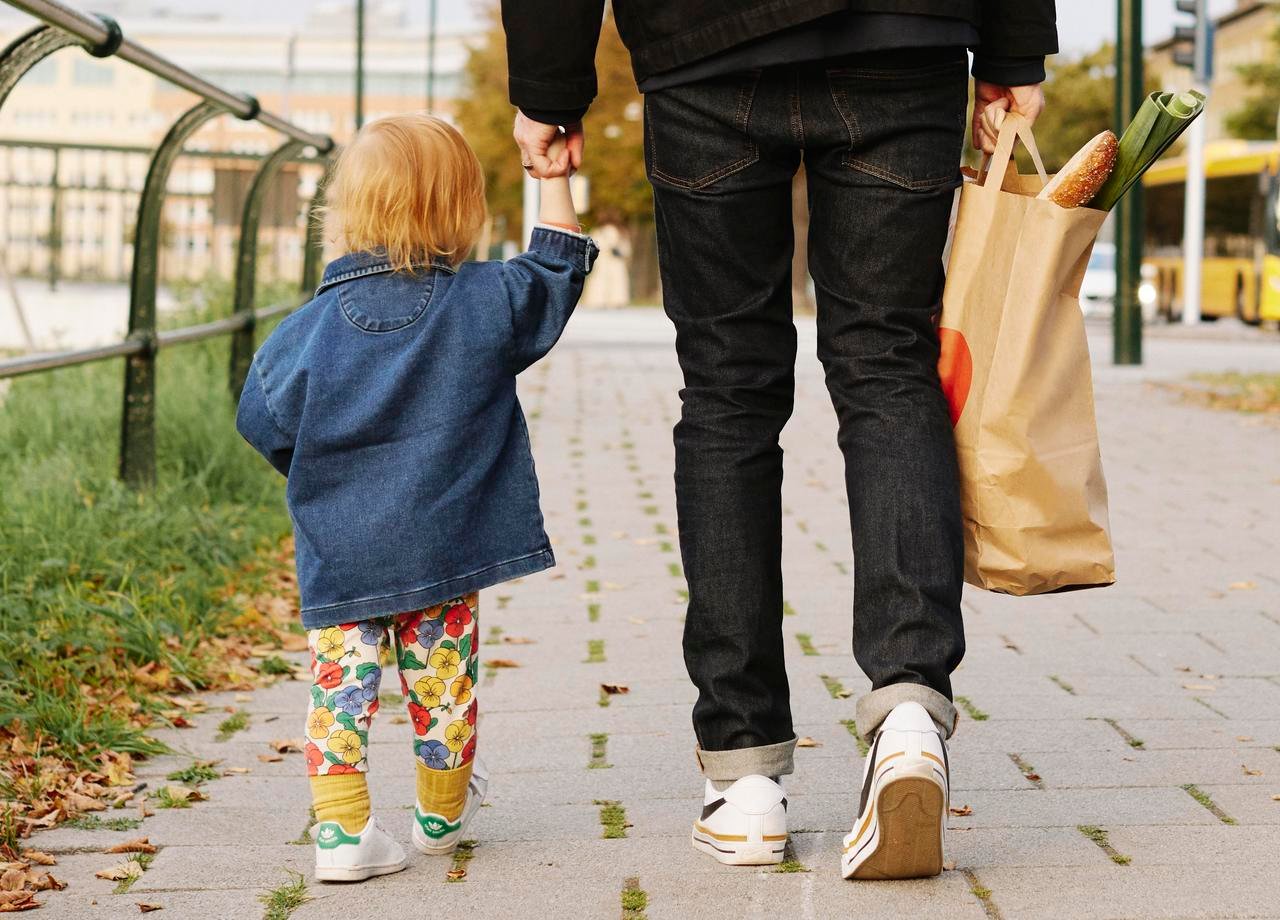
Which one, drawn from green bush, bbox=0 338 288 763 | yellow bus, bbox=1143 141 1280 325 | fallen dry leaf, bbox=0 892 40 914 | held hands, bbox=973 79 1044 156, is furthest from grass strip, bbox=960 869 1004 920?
yellow bus, bbox=1143 141 1280 325

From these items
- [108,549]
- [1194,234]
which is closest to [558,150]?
[108,549]

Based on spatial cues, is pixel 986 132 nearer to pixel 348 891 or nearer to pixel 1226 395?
pixel 348 891

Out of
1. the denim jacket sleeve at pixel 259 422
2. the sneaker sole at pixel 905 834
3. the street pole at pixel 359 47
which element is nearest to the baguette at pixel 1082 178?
the sneaker sole at pixel 905 834

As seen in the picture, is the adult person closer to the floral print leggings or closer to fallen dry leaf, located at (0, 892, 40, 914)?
the floral print leggings

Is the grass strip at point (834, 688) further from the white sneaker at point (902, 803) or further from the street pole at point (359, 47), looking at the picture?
the street pole at point (359, 47)

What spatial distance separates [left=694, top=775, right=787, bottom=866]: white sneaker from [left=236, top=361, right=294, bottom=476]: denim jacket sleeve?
0.88m

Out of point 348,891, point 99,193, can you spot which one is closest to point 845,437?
point 348,891

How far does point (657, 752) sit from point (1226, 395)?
9.61m

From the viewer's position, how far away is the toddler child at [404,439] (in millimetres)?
2791

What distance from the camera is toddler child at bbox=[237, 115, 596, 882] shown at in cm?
279

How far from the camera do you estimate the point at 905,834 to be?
2.59 metres

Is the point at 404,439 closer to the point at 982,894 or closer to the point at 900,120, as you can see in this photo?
the point at 900,120

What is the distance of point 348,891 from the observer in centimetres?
277

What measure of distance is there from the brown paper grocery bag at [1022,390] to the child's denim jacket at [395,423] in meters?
0.65
